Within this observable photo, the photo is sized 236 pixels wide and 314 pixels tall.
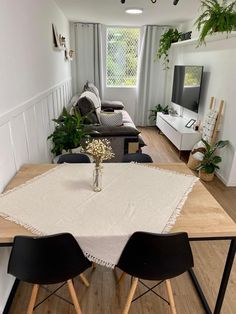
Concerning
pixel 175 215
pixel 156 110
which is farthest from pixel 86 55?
pixel 175 215

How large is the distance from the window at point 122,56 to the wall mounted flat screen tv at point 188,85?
1431 millimetres

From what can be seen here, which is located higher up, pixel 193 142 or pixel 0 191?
pixel 0 191

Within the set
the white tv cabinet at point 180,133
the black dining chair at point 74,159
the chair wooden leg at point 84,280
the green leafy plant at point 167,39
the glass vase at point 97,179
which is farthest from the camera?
the green leafy plant at point 167,39

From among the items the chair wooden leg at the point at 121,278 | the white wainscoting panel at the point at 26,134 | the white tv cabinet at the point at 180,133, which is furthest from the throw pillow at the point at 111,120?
the chair wooden leg at the point at 121,278

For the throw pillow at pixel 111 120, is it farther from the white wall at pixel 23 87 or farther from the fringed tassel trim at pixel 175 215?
the fringed tassel trim at pixel 175 215

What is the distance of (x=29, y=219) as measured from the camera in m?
1.30

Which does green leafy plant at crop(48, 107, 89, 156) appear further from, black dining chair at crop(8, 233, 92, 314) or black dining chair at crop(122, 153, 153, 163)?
black dining chair at crop(8, 233, 92, 314)

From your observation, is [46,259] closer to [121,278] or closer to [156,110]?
[121,278]

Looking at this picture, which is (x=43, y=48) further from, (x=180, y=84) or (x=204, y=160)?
(x=180, y=84)

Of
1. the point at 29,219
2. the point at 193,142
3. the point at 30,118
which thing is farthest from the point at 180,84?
the point at 29,219

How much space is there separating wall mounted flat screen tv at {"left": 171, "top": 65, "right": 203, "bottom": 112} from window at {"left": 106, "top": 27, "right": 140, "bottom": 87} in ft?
4.70

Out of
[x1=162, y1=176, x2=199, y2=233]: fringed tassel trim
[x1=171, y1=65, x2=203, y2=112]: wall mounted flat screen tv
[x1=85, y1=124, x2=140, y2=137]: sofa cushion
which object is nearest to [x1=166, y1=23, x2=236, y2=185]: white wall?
[x1=171, y1=65, x2=203, y2=112]: wall mounted flat screen tv

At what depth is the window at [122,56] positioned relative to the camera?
18.9 ft

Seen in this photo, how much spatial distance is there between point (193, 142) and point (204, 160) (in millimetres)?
699
